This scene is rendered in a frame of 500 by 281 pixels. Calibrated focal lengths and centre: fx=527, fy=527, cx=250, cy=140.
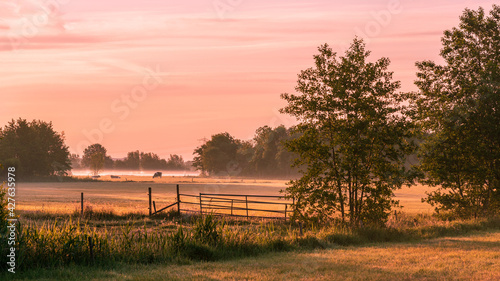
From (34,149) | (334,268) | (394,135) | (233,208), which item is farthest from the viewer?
(34,149)

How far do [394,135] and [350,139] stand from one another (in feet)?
6.77

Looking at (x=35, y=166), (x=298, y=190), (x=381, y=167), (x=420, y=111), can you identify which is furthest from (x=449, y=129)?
(x=35, y=166)

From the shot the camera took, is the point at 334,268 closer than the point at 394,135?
Yes

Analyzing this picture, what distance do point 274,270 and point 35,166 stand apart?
128 meters

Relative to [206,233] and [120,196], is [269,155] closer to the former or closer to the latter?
[120,196]

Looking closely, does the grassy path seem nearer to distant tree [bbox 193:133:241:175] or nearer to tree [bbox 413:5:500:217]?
tree [bbox 413:5:500:217]

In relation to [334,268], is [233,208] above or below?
above

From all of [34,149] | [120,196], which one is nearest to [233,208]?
[120,196]

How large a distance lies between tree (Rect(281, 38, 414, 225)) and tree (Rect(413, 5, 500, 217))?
725 cm

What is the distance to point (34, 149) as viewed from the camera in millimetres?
132000

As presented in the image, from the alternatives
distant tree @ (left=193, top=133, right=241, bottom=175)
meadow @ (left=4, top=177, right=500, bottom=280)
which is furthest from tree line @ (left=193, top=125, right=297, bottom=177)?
meadow @ (left=4, top=177, right=500, bottom=280)

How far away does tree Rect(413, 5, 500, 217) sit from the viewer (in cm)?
3134

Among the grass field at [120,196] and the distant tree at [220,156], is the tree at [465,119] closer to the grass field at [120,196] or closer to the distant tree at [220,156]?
the grass field at [120,196]

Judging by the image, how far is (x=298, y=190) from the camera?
2508 centimetres
